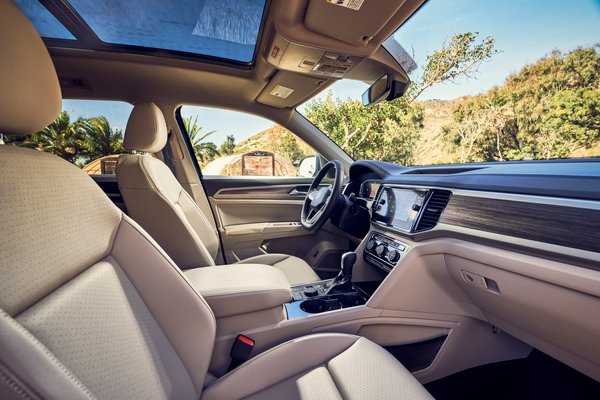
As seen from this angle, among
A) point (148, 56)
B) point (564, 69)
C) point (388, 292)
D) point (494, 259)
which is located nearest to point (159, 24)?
point (148, 56)

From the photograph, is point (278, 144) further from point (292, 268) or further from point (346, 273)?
point (346, 273)

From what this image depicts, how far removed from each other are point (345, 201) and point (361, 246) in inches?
14.1

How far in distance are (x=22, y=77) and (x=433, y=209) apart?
1.32 m

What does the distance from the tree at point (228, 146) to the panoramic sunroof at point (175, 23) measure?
1836 mm

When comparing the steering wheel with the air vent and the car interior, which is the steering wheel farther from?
the air vent

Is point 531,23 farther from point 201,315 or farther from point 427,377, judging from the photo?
point 201,315

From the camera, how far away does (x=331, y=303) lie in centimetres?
122

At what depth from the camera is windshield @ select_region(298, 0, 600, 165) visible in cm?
355

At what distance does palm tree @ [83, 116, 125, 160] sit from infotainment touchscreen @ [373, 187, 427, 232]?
106 inches

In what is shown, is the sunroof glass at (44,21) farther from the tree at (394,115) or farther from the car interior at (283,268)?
the tree at (394,115)

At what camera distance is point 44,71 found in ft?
2.12

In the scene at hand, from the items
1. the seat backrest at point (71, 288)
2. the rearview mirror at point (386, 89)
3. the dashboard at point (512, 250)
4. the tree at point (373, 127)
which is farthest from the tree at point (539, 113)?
the seat backrest at point (71, 288)

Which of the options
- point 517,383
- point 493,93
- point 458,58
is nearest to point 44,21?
point 517,383

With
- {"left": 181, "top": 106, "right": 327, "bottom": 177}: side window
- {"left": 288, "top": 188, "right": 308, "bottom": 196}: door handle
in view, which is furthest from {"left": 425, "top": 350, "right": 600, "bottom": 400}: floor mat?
{"left": 181, "top": 106, "right": 327, "bottom": 177}: side window
